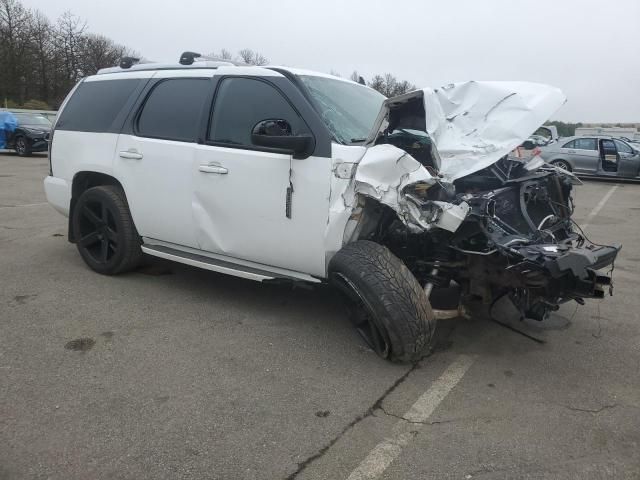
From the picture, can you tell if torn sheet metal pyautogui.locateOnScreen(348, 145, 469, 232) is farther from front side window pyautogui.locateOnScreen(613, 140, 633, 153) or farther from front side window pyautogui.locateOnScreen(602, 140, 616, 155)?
front side window pyautogui.locateOnScreen(613, 140, 633, 153)

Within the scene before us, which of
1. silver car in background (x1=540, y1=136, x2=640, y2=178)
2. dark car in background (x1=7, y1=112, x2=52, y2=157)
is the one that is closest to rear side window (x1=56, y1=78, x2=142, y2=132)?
silver car in background (x1=540, y1=136, x2=640, y2=178)

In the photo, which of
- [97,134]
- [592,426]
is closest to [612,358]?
[592,426]

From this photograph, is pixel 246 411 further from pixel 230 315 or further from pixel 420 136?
pixel 420 136

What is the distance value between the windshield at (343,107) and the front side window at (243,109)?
0.24m

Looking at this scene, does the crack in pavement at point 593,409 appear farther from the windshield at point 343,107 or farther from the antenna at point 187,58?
the antenna at point 187,58

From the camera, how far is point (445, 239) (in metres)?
3.56

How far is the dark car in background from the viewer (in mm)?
18891

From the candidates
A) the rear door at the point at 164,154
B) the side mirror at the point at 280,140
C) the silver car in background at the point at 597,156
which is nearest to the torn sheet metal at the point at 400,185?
the side mirror at the point at 280,140

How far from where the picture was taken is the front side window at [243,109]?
3.92 m

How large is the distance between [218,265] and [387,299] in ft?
5.05

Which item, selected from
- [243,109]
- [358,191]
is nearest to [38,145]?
[243,109]

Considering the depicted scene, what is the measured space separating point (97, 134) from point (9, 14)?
141 feet

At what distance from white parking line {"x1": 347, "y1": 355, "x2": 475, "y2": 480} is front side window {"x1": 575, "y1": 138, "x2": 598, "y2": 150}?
16.1 metres

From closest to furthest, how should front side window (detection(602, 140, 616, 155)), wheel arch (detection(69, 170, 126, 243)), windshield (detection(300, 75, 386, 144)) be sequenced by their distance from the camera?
windshield (detection(300, 75, 386, 144)), wheel arch (detection(69, 170, 126, 243)), front side window (detection(602, 140, 616, 155))
